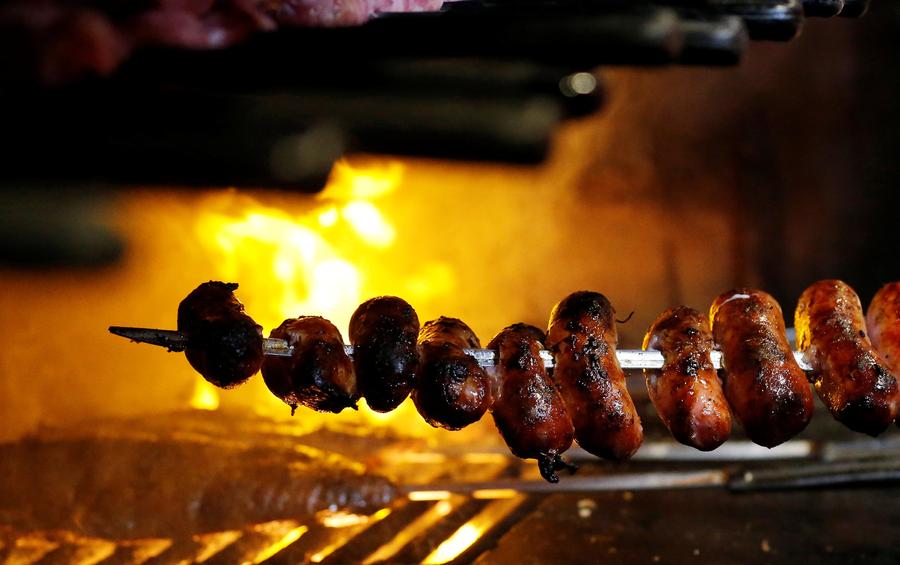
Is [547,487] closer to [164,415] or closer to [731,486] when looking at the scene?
[731,486]

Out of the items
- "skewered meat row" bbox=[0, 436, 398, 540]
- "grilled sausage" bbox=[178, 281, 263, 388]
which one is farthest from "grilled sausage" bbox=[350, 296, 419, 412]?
"skewered meat row" bbox=[0, 436, 398, 540]

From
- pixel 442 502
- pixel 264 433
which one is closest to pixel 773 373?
pixel 442 502

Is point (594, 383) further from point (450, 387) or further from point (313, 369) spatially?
point (313, 369)

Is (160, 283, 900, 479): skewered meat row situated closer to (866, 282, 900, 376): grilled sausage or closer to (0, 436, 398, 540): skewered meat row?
(866, 282, 900, 376): grilled sausage

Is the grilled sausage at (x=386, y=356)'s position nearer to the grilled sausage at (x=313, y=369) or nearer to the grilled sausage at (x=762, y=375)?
the grilled sausage at (x=313, y=369)

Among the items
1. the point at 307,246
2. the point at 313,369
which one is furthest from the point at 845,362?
the point at 307,246

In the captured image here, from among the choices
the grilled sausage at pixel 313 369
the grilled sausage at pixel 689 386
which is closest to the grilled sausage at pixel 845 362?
the grilled sausage at pixel 689 386
